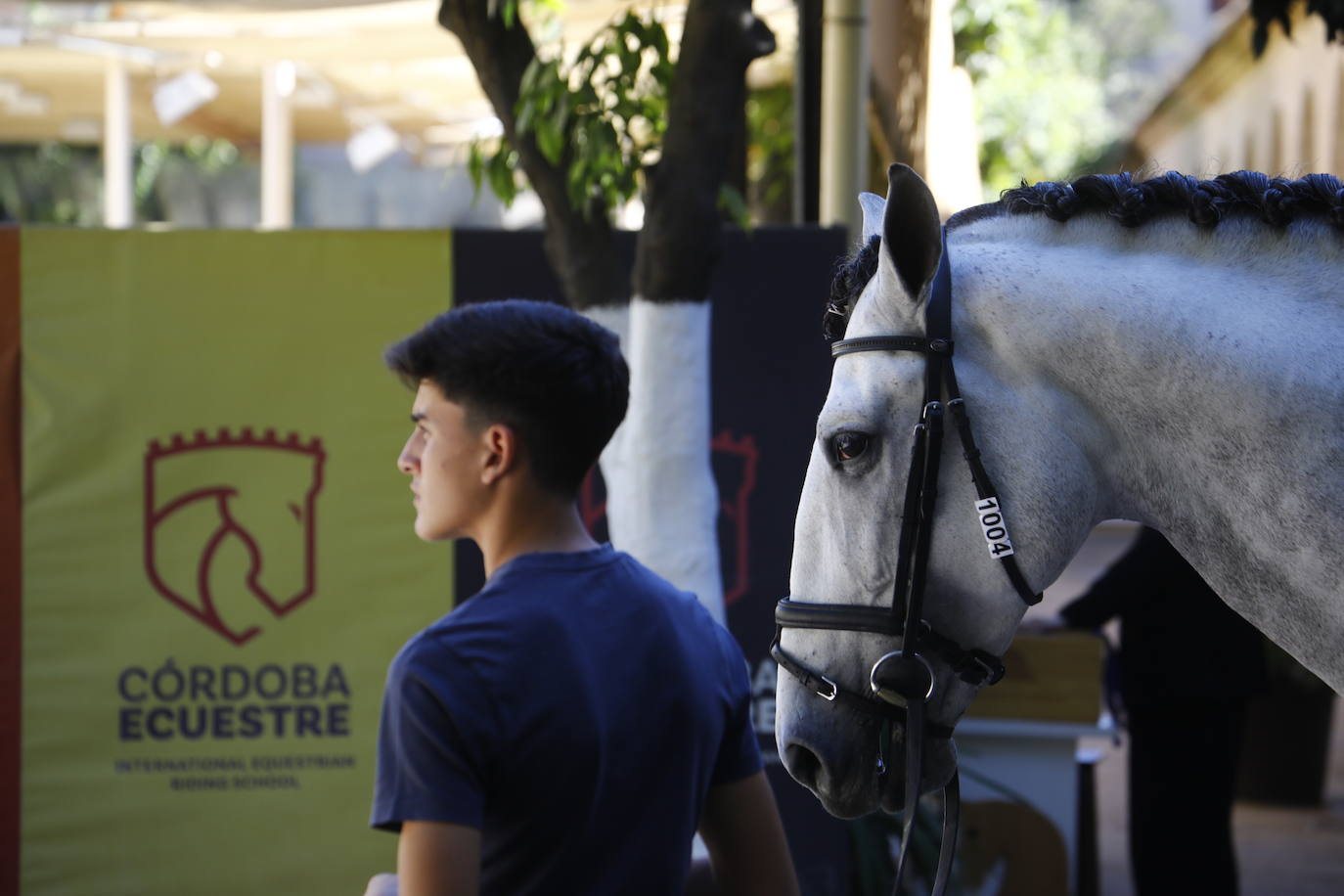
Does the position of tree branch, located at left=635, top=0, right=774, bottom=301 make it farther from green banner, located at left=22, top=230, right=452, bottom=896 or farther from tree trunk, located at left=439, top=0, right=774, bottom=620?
green banner, located at left=22, top=230, right=452, bottom=896

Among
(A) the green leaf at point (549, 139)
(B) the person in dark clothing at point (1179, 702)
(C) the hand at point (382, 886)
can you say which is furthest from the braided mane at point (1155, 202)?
(B) the person in dark clothing at point (1179, 702)

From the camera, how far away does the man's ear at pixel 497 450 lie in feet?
6.21

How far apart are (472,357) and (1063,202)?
91 centimetres

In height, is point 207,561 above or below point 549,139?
below

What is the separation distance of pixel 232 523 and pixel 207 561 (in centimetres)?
14

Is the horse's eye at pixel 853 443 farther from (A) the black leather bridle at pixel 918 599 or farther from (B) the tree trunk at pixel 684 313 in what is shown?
(B) the tree trunk at pixel 684 313

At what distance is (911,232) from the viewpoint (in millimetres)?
2041

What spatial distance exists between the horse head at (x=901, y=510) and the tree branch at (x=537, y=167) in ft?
6.98

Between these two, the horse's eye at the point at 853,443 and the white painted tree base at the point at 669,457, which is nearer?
the horse's eye at the point at 853,443

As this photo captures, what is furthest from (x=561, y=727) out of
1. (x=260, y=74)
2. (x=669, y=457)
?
(x=260, y=74)

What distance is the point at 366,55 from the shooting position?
8.78 meters

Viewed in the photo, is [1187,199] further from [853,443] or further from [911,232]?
[853,443]

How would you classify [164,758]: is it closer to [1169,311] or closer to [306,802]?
[306,802]

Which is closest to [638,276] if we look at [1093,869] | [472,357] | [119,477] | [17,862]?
[119,477]
